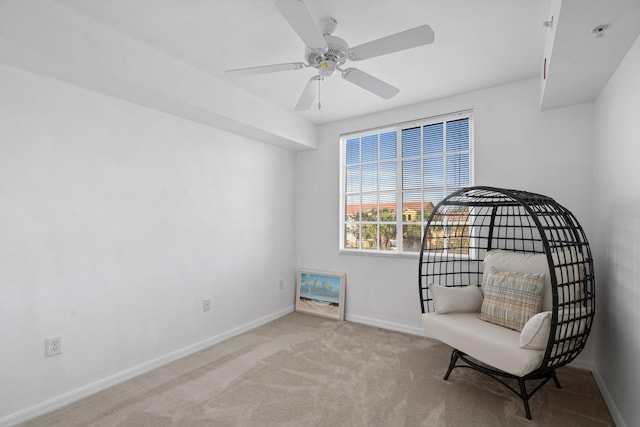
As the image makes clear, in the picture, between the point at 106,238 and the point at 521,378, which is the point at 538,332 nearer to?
the point at 521,378

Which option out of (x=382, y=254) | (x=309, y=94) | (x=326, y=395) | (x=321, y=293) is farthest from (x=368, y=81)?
(x=321, y=293)

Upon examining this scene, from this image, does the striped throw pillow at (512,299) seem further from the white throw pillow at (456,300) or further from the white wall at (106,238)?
the white wall at (106,238)

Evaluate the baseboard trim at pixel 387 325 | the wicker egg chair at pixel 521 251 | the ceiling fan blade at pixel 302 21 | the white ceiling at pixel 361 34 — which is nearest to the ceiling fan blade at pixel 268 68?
the ceiling fan blade at pixel 302 21

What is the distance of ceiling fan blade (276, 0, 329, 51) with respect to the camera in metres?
1.48

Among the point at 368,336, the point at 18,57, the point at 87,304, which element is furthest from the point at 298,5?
the point at 368,336

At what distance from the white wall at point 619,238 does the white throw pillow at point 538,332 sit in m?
0.42

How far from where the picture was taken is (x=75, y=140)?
2.34 meters

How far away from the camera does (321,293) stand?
4.23 metres

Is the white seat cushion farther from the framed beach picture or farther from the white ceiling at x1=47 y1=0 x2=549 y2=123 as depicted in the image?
the white ceiling at x1=47 y1=0 x2=549 y2=123

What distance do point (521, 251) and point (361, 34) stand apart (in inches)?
87.9

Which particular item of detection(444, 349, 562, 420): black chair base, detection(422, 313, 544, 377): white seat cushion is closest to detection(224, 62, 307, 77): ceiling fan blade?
detection(422, 313, 544, 377): white seat cushion

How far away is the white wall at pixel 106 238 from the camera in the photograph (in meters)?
2.08

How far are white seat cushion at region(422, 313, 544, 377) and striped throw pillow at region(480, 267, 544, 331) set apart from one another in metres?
0.07

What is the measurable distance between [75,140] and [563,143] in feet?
12.9
